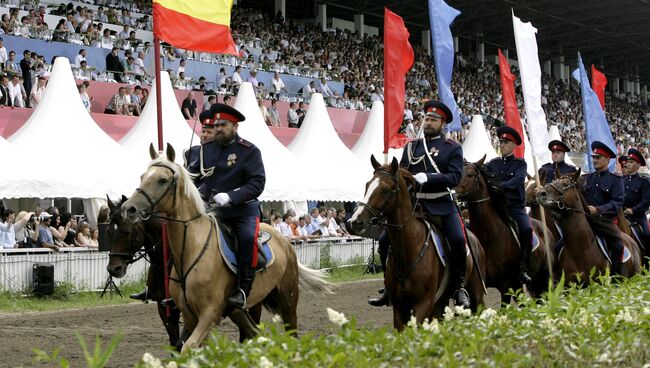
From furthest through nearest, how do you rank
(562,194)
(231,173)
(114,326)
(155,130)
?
(155,130) → (114,326) → (562,194) → (231,173)

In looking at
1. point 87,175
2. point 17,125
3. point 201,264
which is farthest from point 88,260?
point 201,264

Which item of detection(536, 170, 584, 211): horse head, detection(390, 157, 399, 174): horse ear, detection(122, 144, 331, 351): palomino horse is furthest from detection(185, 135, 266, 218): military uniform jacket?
detection(536, 170, 584, 211): horse head

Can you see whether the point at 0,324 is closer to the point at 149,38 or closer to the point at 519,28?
the point at 519,28

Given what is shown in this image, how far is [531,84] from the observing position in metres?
14.9

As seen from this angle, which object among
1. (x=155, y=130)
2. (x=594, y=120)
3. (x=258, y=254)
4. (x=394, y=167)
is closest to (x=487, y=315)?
(x=394, y=167)

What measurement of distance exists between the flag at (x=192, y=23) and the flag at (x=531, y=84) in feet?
15.6

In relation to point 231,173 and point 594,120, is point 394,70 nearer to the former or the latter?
point 594,120

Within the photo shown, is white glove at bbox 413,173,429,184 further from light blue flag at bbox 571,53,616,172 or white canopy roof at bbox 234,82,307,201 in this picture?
white canopy roof at bbox 234,82,307,201

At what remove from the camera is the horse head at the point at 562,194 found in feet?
38.1

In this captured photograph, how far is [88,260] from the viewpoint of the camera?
1727 cm

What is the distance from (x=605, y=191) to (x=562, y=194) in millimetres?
1326

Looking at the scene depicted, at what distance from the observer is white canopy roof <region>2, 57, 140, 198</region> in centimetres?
1798

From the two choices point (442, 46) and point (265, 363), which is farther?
point (442, 46)

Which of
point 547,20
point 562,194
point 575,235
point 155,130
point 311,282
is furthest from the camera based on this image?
point 547,20
